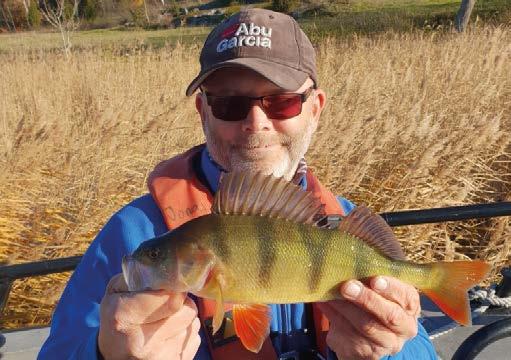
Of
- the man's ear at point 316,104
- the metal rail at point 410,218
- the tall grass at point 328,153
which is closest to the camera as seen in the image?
the man's ear at point 316,104

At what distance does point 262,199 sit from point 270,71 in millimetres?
557

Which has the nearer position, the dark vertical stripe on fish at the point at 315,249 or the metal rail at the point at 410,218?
the dark vertical stripe on fish at the point at 315,249

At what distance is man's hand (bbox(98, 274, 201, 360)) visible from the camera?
1.17 metres

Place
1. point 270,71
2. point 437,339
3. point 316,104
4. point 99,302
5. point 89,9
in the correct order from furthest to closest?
point 89,9 → point 437,339 → point 316,104 → point 270,71 → point 99,302

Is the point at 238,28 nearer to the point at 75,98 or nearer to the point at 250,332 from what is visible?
the point at 250,332

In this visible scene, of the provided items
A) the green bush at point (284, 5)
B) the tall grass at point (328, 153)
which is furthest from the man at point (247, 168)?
the green bush at point (284, 5)

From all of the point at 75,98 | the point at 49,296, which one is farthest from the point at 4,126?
the point at 49,296

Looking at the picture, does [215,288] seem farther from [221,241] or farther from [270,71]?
[270,71]

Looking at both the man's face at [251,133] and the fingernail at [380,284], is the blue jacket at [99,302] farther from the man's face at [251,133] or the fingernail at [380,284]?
the fingernail at [380,284]

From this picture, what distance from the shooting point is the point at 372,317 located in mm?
1367

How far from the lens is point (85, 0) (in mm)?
32312

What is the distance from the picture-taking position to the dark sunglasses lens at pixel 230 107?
5.73ft

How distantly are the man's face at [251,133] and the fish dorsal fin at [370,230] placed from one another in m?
0.46

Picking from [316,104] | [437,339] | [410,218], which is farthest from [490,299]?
[316,104]
